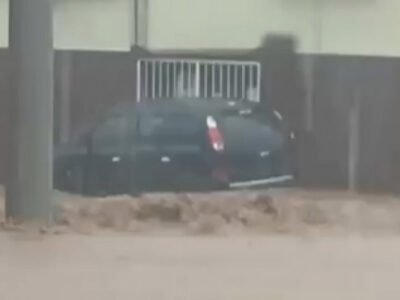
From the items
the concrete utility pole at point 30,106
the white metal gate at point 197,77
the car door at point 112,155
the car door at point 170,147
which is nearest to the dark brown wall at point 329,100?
the white metal gate at point 197,77

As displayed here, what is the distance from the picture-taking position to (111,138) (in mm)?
19297

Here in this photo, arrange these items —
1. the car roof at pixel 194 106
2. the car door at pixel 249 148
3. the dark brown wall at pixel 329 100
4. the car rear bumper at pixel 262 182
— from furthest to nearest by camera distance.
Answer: the dark brown wall at pixel 329 100 → the car roof at pixel 194 106 → the car door at pixel 249 148 → the car rear bumper at pixel 262 182

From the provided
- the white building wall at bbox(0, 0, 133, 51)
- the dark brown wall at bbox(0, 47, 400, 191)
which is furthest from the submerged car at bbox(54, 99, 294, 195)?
the white building wall at bbox(0, 0, 133, 51)

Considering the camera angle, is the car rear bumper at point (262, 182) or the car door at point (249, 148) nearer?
the car rear bumper at point (262, 182)

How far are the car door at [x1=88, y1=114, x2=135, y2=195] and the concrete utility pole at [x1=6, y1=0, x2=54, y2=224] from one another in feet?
18.2

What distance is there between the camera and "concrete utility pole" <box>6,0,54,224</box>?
1284cm

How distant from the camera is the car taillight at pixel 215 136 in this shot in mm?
18594

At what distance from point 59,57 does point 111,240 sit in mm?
9551

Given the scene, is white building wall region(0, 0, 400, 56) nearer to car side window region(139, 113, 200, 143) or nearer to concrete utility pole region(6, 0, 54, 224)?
car side window region(139, 113, 200, 143)

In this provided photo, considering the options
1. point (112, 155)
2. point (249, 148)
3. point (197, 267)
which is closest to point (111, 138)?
point (112, 155)

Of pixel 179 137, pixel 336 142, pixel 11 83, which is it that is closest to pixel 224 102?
pixel 179 137

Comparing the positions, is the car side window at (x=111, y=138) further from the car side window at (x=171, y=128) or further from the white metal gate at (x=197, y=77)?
the white metal gate at (x=197, y=77)

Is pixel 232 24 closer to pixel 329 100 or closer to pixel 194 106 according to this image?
pixel 329 100

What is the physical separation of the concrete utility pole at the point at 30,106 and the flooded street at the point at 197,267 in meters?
1.22
